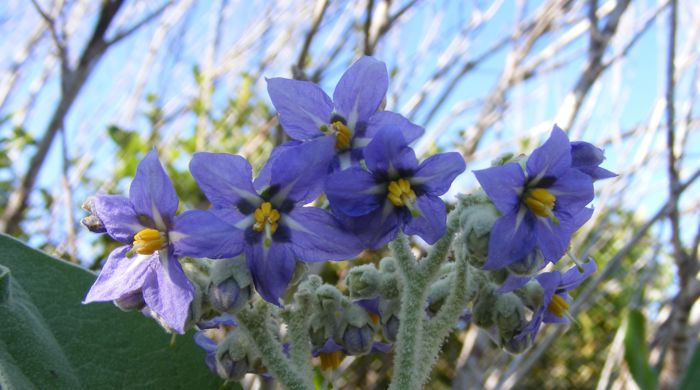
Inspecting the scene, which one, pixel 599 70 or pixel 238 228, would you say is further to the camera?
pixel 599 70

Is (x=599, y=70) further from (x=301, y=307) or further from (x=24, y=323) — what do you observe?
(x=24, y=323)

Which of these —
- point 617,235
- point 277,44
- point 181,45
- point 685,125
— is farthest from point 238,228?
point 617,235

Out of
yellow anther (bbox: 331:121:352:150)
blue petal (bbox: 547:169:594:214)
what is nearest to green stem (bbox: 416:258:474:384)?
blue petal (bbox: 547:169:594:214)

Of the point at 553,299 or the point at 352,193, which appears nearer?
the point at 352,193

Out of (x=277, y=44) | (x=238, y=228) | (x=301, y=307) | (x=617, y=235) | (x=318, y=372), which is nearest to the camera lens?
(x=238, y=228)

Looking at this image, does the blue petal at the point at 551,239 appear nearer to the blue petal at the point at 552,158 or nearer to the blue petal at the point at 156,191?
the blue petal at the point at 552,158

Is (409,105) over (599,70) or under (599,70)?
under

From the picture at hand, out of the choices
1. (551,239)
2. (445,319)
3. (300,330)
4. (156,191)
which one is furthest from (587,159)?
(156,191)

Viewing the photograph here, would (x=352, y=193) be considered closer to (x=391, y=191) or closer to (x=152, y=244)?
(x=391, y=191)
